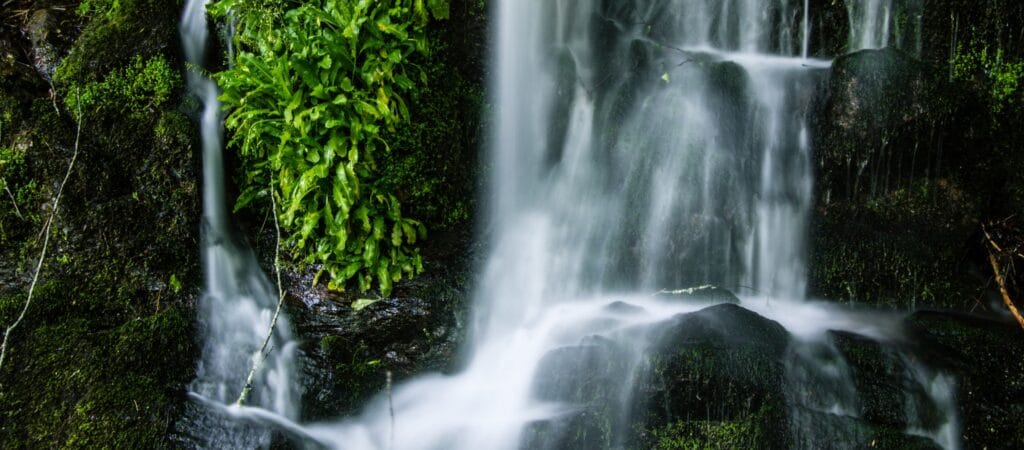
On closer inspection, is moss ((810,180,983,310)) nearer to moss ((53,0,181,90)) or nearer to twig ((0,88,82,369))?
moss ((53,0,181,90))

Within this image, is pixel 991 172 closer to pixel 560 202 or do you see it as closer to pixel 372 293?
pixel 560 202

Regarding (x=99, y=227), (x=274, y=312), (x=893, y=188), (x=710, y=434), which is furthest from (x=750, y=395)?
(x=99, y=227)

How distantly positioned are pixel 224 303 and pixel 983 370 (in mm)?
5760

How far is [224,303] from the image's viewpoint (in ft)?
16.7

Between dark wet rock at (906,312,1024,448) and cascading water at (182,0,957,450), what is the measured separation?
43cm

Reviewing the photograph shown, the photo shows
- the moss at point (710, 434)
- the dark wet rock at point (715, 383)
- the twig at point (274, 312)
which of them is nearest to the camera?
the moss at point (710, 434)

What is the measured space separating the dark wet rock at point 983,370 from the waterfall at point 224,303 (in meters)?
4.89

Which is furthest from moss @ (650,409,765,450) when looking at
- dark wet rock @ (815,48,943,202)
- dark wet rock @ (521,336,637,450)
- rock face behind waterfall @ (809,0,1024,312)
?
dark wet rock @ (815,48,943,202)

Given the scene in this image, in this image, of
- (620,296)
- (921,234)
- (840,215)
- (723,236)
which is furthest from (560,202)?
(921,234)

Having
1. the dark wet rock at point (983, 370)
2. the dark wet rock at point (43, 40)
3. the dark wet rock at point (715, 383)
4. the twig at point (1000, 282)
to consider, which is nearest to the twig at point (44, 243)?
the dark wet rock at point (43, 40)

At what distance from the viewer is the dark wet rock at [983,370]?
4195 mm

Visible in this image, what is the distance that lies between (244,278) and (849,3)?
634 centimetres

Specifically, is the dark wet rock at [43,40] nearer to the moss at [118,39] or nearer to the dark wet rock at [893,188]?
the moss at [118,39]

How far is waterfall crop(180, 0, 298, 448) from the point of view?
4.86 meters
